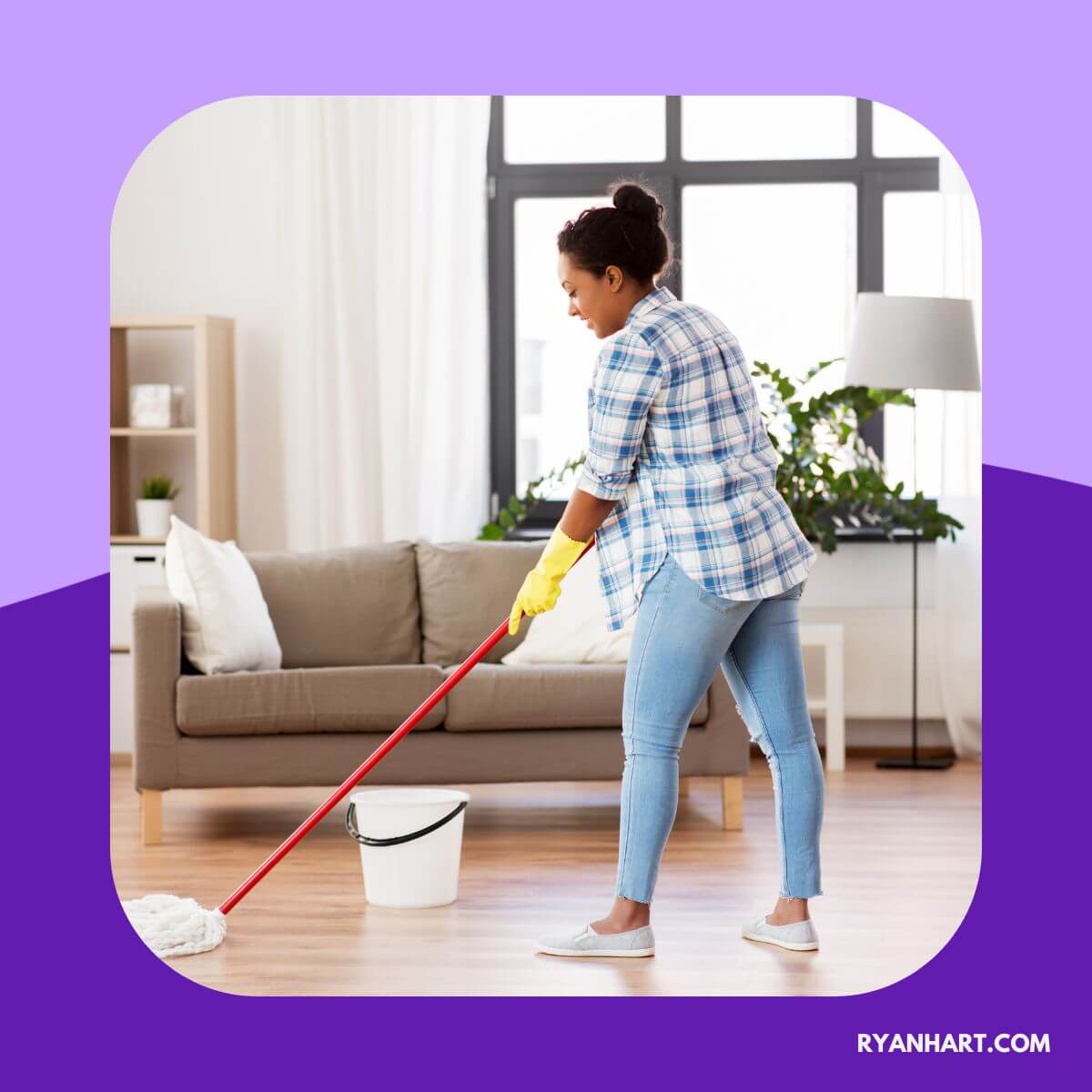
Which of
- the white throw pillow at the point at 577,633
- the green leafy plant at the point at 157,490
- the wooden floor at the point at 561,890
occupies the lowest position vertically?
the wooden floor at the point at 561,890

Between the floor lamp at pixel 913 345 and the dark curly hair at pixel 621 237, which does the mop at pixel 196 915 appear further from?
the floor lamp at pixel 913 345

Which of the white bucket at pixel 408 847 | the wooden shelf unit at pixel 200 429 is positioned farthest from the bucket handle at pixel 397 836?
the wooden shelf unit at pixel 200 429

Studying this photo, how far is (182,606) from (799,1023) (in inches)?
89.7

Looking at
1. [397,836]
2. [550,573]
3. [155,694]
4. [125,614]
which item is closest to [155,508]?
[125,614]

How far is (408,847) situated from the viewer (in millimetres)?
3119

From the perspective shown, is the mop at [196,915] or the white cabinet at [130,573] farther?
the white cabinet at [130,573]

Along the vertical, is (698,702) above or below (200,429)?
below

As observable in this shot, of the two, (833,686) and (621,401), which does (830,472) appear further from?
(621,401)

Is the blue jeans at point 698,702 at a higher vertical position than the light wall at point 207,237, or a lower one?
lower

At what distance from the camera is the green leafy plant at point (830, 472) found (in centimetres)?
488

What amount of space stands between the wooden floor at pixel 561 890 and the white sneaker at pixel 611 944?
0.02 metres

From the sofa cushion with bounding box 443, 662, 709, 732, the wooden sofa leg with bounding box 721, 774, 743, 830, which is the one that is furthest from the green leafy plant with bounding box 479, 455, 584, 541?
the wooden sofa leg with bounding box 721, 774, 743, 830

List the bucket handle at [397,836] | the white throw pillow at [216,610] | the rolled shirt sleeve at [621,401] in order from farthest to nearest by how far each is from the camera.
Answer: the white throw pillow at [216,610], the bucket handle at [397,836], the rolled shirt sleeve at [621,401]

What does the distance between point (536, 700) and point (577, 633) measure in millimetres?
369
